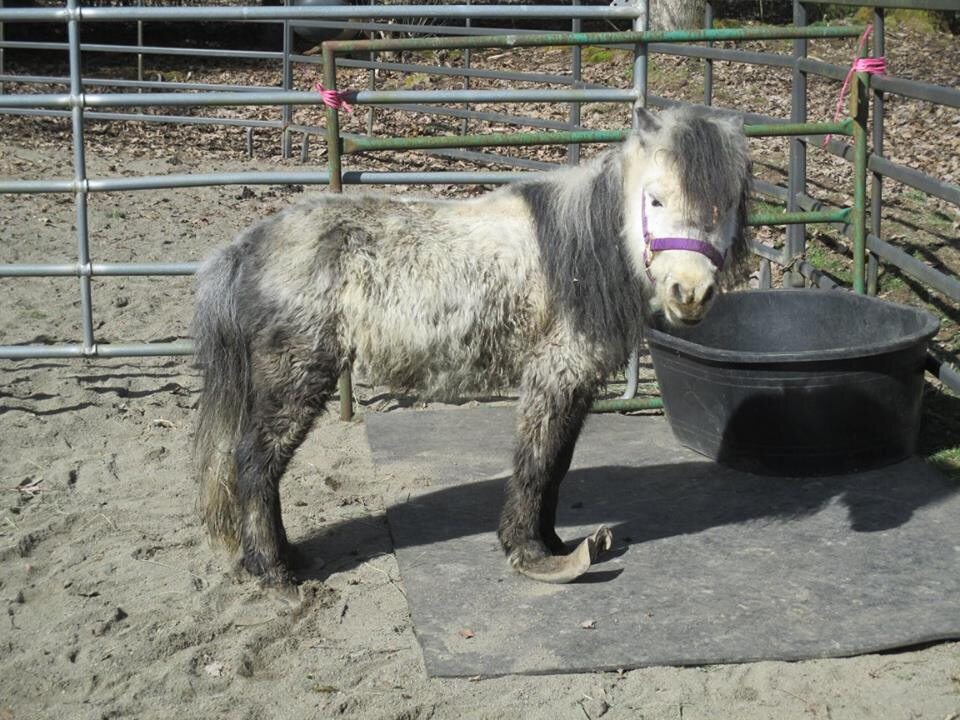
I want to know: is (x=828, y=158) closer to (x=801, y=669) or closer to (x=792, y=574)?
(x=792, y=574)

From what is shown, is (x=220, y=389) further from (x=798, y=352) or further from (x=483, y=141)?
(x=798, y=352)

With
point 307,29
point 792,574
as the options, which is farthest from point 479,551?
point 307,29

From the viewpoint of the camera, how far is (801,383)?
187 inches

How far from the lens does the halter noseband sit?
12.0 ft

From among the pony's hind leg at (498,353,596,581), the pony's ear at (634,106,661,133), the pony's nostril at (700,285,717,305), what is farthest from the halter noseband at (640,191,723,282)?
the pony's hind leg at (498,353,596,581)

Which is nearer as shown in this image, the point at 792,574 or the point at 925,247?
the point at 792,574

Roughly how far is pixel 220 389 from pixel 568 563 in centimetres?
Answer: 143

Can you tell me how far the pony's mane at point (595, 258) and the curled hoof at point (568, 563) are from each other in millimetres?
750

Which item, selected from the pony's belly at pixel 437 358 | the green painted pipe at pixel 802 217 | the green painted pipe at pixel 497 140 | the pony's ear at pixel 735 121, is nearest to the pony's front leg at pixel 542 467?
the pony's belly at pixel 437 358

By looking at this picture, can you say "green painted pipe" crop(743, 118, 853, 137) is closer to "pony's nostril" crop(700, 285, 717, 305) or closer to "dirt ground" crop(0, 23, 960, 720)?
"pony's nostril" crop(700, 285, 717, 305)

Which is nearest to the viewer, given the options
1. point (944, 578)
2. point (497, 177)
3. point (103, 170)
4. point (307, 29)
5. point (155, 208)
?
point (944, 578)

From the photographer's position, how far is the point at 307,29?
1157 centimetres

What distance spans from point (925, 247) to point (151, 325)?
4742 millimetres

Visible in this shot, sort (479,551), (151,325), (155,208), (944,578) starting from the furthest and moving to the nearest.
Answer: (155,208), (151,325), (479,551), (944,578)
